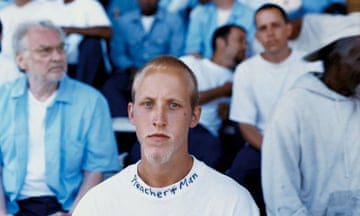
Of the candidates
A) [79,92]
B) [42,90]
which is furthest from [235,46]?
[42,90]

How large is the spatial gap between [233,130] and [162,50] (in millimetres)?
1174

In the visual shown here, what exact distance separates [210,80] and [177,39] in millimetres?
910

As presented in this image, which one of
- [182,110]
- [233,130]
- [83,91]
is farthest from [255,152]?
[182,110]

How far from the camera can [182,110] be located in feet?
6.84

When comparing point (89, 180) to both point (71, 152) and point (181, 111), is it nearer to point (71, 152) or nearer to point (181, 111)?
point (71, 152)

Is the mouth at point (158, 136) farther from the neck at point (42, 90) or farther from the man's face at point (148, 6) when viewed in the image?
the man's face at point (148, 6)

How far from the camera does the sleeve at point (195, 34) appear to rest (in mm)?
5180

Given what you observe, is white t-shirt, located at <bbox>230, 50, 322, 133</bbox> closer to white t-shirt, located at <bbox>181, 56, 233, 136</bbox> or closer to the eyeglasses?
white t-shirt, located at <bbox>181, 56, 233, 136</bbox>

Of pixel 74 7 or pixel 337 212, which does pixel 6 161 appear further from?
pixel 74 7

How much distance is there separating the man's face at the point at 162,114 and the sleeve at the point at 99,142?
3.81ft

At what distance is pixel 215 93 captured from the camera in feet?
14.3

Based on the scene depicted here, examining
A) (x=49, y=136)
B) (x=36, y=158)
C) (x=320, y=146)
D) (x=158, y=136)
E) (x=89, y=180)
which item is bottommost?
(x=89, y=180)

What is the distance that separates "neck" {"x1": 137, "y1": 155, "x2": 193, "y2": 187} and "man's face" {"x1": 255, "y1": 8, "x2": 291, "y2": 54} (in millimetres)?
2042

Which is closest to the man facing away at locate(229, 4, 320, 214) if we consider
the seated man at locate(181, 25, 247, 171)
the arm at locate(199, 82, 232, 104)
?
the seated man at locate(181, 25, 247, 171)
